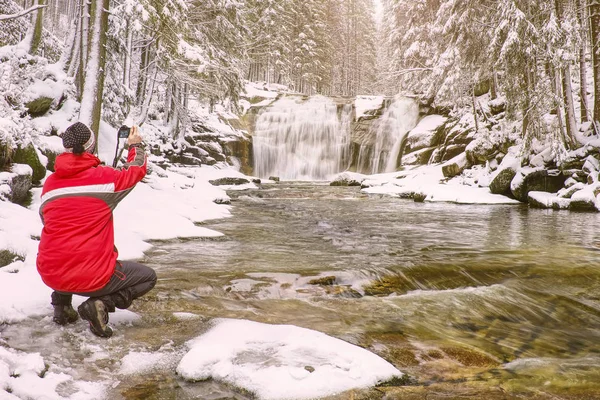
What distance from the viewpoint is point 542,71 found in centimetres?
1628

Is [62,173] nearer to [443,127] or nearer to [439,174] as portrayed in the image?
[439,174]

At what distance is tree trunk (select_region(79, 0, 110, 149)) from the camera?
29.3 feet

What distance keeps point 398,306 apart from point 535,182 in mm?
13668

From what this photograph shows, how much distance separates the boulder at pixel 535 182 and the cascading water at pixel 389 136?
13540 mm

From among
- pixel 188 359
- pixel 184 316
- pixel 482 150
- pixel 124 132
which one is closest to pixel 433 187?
pixel 482 150

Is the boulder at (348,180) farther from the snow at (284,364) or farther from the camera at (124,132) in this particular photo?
the snow at (284,364)

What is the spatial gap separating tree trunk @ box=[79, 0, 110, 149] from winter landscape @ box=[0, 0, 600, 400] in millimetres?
43

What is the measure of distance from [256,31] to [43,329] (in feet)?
132

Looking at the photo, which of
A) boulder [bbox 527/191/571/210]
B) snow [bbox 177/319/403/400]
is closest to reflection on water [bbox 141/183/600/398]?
snow [bbox 177/319/403/400]

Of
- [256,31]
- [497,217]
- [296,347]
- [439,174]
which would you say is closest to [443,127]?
[439,174]

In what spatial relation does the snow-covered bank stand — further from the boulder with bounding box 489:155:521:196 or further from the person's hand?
the boulder with bounding box 489:155:521:196

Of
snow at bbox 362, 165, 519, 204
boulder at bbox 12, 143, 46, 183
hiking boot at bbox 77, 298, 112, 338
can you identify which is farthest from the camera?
snow at bbox 362, 165, 519, 204

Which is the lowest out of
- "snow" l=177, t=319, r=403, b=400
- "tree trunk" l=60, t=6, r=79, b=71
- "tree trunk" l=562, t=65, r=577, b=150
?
"snow" l=177, t=319, r=403, b=400

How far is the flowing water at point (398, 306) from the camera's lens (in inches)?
111
